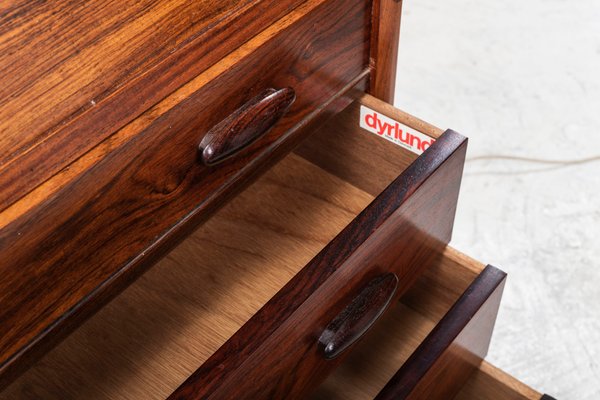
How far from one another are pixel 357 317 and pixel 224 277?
21cm

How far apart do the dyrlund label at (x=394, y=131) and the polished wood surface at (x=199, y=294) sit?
113mm

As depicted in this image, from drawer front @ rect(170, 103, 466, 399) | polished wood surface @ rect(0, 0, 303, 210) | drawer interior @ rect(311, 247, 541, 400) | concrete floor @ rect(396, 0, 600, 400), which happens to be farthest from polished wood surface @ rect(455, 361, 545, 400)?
polished wood surface @ rect(0, 0, 303, 210)

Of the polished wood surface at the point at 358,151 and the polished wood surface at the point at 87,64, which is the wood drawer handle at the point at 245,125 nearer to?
the polished wood surface at the point at 87,64

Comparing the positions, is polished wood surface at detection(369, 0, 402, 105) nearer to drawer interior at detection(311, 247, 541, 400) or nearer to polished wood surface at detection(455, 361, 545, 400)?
drawer interior at detection(311, 247, 541, 400)

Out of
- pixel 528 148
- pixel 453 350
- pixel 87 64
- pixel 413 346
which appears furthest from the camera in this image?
pixel 528 148

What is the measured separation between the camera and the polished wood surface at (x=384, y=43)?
72 cm

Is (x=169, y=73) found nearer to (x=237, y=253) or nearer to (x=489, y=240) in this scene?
(x=237, y=253)

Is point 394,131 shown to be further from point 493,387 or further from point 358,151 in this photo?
point 493,387

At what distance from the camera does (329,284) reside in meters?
0.59

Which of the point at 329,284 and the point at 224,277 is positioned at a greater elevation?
the point at 329,284

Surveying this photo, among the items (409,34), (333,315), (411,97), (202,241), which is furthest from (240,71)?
(409,34)

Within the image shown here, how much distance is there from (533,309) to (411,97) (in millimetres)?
437

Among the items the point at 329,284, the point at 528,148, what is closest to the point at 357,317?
the point at 329,284

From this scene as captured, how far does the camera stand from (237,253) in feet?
2.76
